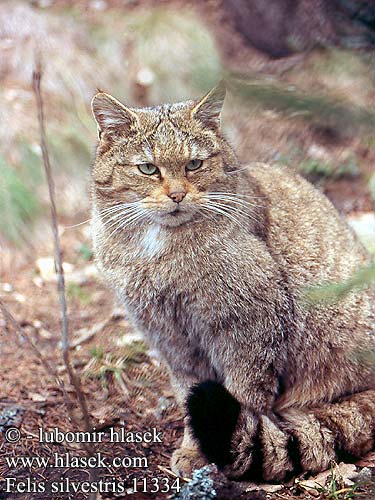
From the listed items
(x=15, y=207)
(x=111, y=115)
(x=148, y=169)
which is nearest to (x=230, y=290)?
(x=148, y=169)

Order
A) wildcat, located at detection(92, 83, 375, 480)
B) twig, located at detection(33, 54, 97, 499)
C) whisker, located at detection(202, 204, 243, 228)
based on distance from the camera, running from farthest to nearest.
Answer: whisker, located at detection(202, 204, 243, 228)
wildcat, located at detection(92, 83, 375, 480)
twig, located at detection(33, 54, 97, 499)

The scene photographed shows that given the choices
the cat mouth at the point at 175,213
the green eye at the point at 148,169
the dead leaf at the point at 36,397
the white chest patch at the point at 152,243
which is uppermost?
the green eye at the point at 148,169

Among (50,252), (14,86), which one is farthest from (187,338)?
(14,86)

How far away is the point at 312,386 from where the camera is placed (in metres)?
3.31

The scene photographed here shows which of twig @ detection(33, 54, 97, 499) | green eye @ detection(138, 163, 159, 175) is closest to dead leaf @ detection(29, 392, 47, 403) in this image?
twig @ detection(33, 54, 97, 499)

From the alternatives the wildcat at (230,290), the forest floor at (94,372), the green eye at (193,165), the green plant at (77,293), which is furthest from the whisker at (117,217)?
the green plant at (77,293)

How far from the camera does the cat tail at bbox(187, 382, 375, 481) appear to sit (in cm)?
273

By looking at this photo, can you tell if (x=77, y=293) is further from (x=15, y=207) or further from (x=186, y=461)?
(x=186, y=461)

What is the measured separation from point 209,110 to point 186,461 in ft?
4.80

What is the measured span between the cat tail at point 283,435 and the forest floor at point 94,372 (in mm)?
79

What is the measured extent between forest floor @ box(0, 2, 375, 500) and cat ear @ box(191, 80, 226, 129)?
35 centimetres

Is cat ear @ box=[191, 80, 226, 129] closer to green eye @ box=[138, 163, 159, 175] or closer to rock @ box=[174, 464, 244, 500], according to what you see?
green eye @ box=[138, 163, 159, 175]

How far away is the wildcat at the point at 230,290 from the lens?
9.21 ft

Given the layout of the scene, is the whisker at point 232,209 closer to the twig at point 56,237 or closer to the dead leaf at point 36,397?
the twig at point 56,237
